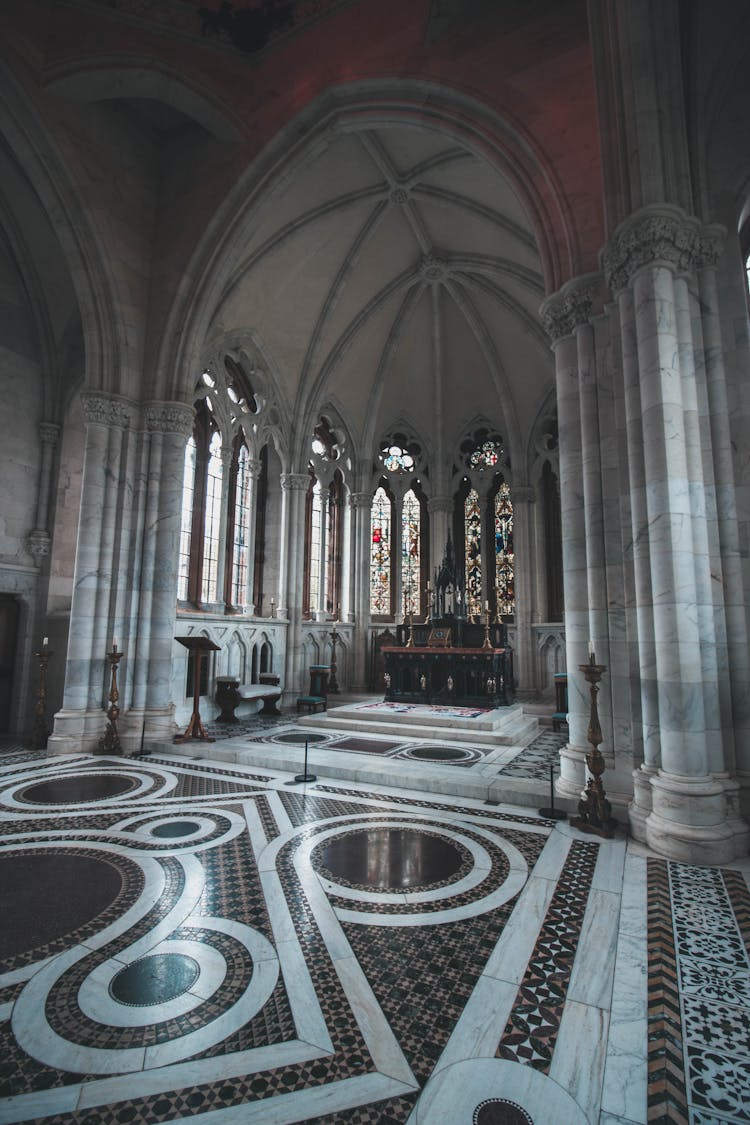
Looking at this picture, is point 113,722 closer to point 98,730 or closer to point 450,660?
point 98,730

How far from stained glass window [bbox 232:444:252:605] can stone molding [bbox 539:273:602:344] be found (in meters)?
9.41

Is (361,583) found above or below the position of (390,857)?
above

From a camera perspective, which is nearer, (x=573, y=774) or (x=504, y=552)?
(x=573, y=774)

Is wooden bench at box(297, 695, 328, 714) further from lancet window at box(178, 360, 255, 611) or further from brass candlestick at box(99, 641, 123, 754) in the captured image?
brass candlestick at box(99, 641, 123, 754)

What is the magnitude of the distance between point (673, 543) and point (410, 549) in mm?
13799

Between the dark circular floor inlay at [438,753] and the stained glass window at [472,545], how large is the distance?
8.89 m

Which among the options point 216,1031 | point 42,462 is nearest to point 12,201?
point 42,462

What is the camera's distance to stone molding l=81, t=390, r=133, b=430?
975 centimetres

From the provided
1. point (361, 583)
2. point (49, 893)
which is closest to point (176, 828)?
point (49, 893)

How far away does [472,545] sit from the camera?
1839cm

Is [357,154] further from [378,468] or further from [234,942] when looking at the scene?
[234,942]

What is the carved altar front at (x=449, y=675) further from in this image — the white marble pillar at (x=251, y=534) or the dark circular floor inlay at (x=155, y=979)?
the dark circular floor inlay at (x=155, y=979)

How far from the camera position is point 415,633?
1513cm

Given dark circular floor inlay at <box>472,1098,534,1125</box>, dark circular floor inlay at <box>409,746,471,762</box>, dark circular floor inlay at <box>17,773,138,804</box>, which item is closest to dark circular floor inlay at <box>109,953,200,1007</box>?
dark circular floor inlay at <box>472,1098,534,1125</box>
